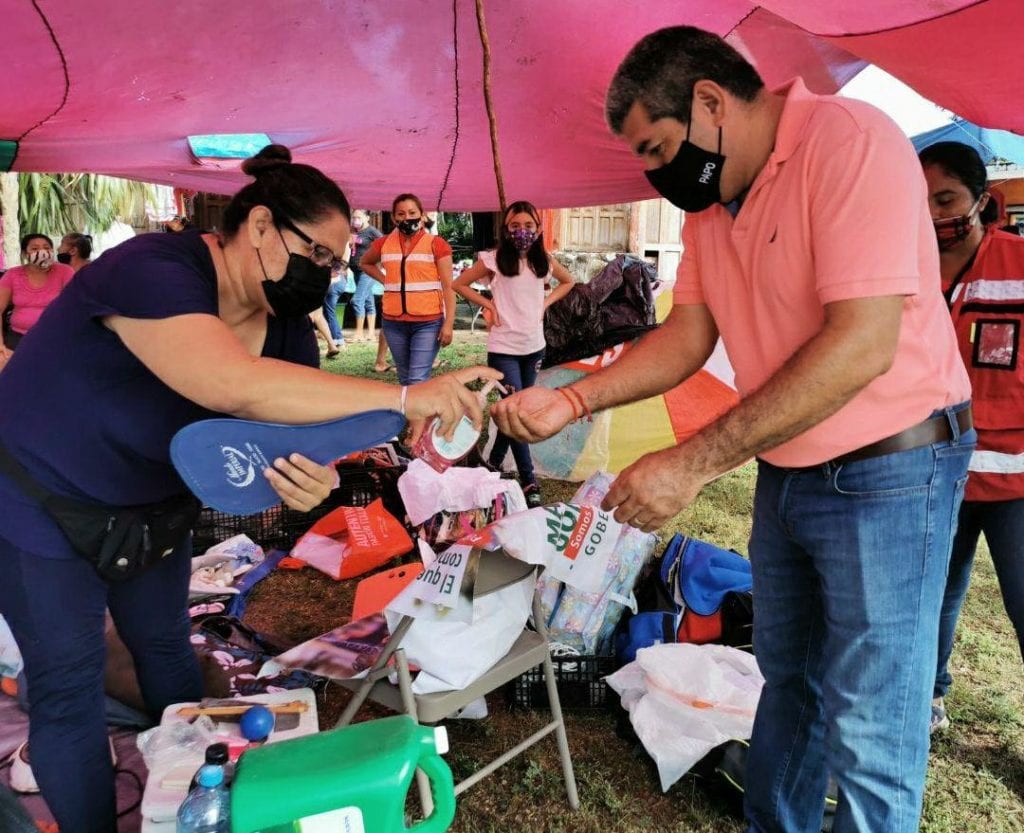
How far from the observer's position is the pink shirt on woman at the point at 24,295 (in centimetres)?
588

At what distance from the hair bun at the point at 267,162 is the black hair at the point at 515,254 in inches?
Result: 120

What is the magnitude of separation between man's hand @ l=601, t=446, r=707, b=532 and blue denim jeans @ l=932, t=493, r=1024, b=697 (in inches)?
54.3

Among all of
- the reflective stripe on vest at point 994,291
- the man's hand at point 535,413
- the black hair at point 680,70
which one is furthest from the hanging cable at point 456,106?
the reflective stripe on vest at point 994,291

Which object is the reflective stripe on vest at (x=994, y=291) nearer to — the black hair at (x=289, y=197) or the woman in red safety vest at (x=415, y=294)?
the black hair at (x=289, y=197)

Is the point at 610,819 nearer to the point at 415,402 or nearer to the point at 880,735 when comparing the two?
the point at 880,735

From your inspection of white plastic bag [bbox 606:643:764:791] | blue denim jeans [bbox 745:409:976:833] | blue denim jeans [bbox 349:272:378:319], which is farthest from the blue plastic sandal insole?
blue denim jeans [bbox 349:272:378:319]

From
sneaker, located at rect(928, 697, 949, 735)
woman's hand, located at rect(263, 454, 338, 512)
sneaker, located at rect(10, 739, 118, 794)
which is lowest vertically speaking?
sneaker, located at rect(928, 697, 949, 735)

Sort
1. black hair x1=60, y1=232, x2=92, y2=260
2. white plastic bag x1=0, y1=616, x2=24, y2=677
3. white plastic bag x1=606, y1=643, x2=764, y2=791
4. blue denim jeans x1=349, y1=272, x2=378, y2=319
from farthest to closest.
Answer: blue denim jeans x1=349, y1=272, x2=378, y2=319, black hair x1=60, y1=232, x2=92, y2=260, white plastic bag x1=0, y1=616, x2=24, y2=677, white plastic bag x1=606, y1=643, x2=764, y2=791

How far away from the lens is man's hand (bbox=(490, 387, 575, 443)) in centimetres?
191

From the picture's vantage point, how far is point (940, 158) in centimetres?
226

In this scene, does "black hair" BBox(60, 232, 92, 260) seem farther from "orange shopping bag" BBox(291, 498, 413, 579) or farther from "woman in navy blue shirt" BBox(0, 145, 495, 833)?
"woman in navy blue shirt" BBox(0, 145, 495, 833)

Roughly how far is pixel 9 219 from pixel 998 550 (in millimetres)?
10666

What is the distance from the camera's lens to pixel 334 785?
1.05m

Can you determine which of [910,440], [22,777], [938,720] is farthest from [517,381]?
[910,440]
